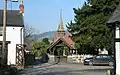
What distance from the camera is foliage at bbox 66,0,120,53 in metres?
41.5

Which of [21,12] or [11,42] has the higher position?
[21,12]

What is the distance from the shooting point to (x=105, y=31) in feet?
134

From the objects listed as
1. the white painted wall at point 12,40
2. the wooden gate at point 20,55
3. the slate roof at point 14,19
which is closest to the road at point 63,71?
the wooden gate at point 20,55

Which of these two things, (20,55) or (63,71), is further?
(20,55)

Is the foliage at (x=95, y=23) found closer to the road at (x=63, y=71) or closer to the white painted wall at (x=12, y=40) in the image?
the road at (x=63, y=71)

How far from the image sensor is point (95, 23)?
1673 inches

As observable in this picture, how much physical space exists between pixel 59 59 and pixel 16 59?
21642mm

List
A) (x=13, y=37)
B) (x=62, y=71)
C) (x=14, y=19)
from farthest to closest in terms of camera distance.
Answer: (x=14, y=19)
(x=13, y=37)
(x=62, y=71)

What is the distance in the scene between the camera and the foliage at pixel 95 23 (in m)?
41.5

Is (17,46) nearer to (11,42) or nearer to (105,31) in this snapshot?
(11,42)

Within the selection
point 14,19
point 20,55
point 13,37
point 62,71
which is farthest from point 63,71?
point 14,19

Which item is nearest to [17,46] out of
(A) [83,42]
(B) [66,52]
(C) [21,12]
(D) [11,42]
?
(D) [11,42]

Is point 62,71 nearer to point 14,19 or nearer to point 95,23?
point 95,23

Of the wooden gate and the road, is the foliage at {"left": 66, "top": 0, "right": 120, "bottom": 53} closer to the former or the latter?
the road
